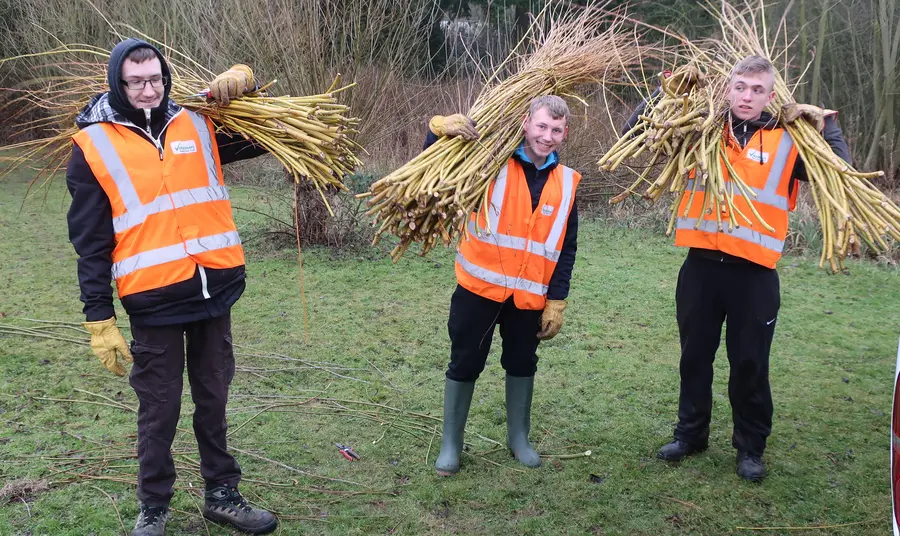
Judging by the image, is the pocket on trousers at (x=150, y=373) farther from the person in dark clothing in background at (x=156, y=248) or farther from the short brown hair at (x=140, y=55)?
the short brown hair at (x=140, y=55)

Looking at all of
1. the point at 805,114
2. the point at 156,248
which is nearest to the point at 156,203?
the point at 156,248

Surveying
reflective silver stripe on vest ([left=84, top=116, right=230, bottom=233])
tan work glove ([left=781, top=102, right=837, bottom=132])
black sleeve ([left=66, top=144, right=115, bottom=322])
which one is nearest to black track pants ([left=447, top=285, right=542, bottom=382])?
reflective silver stripe on vest ([left=84, top=116, right=230, bottom=233])

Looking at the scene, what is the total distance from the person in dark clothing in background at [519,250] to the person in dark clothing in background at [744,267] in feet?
1.43

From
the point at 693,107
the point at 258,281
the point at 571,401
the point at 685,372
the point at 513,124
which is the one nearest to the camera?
the point at 693,107

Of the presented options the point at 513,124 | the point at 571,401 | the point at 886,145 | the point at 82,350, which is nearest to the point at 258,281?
the point at 82,350

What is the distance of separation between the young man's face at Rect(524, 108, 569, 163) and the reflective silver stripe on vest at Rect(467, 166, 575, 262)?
0.17 meters

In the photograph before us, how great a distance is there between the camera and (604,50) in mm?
3656

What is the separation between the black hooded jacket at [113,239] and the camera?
2.53 metres

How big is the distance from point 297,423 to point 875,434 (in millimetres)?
2989

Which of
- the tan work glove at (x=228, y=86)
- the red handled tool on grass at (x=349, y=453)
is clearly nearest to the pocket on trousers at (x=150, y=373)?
the tan work glove at (x=228, y=86)

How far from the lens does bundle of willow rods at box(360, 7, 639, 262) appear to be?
117 inches

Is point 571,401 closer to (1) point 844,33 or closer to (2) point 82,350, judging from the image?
(2) point 82,350

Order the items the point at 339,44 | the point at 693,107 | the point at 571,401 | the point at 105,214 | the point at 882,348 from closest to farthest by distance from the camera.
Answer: the point at 105,214 → the point at 693,107 → the point at 571,401 → the point at 882,348 → the point at 339,44

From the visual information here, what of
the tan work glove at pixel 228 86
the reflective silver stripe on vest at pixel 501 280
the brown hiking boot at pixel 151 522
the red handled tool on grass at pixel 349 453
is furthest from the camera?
the red handled tool on grass at pixel 349 453
